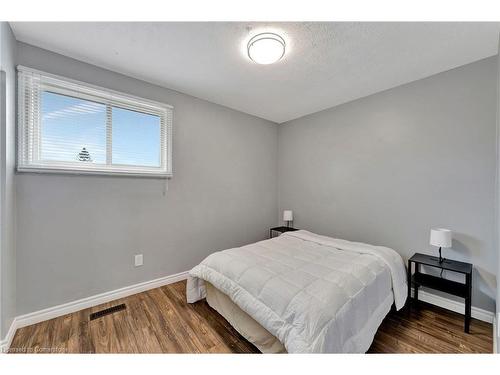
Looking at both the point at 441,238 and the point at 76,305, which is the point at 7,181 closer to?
the point at 76,305

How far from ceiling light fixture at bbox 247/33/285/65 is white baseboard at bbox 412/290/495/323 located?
289cm

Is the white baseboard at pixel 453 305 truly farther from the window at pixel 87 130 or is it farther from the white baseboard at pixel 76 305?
the window at pixel 87 130

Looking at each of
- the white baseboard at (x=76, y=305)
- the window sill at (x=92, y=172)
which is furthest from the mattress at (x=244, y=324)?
the window sill at (x=92, y=172)

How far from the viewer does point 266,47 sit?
63.5 inches

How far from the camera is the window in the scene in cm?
173

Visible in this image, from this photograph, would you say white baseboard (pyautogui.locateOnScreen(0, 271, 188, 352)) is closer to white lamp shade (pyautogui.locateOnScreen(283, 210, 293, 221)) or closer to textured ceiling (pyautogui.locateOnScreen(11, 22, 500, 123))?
white lamp shade (pyautogui.locateOnScreen(283, 210, 293, 221))

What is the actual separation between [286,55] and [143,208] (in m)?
2.23

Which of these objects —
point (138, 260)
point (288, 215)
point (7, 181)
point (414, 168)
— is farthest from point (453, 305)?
point (7, 181)

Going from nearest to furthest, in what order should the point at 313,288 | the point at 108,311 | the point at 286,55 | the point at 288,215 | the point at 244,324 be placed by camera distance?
1. the point at 313,288
2. the point at 244,324
3. the point at 286,55
4. the point at 108,311
5. the point at 288,215

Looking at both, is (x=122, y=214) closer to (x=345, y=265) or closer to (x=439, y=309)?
(x=345, y=265)

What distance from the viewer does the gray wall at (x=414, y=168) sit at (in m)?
1.90

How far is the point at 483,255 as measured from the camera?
189 cm

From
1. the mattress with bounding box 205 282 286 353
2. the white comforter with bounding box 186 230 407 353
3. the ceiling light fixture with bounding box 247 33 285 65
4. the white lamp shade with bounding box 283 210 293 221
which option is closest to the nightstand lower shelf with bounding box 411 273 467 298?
the white comforter with bounding box 186 230 407 353

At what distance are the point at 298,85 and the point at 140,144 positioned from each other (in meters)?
2.04
